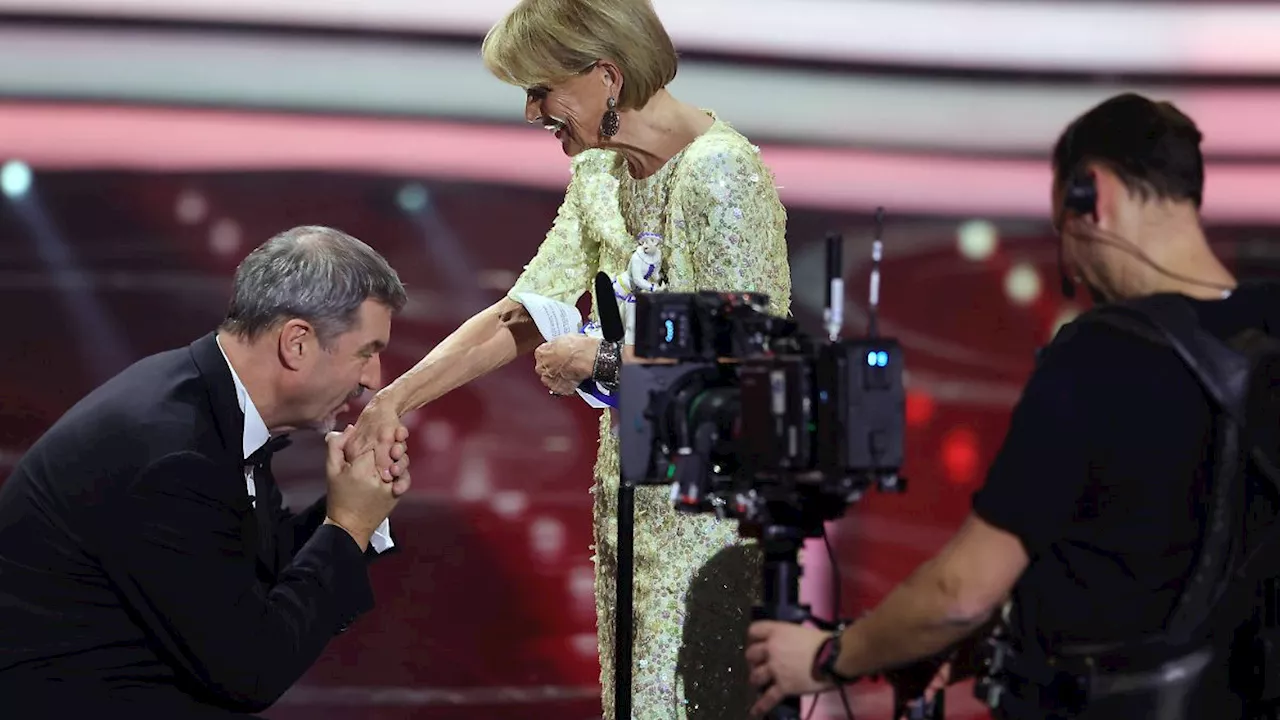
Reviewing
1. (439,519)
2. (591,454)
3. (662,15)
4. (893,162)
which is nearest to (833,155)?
(893,162)

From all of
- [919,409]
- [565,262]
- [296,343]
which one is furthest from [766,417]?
[919,409]

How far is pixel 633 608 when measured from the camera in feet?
7.88

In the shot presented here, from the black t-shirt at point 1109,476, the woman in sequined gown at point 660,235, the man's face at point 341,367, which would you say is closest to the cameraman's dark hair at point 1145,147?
the black t-shirt at point 1109,476

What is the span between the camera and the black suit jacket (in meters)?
1.90

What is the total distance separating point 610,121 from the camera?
7.84 feet

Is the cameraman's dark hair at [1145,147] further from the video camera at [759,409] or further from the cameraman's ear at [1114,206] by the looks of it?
the video camera at [759,409]

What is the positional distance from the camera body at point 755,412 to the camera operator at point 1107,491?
6.2 inches

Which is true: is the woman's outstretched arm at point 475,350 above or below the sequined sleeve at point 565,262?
below

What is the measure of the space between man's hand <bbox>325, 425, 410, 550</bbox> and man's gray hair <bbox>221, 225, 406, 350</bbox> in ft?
0.59

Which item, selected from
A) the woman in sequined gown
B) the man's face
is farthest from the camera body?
the man's face

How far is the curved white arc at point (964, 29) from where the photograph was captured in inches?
147

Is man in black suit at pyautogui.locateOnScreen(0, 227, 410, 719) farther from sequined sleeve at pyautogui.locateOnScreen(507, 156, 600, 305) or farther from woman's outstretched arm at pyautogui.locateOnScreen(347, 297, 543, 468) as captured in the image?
sequined sleeve at pyautogui.locateOnScreen(507, 156, 600, 305)

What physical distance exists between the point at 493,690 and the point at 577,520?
476 mm

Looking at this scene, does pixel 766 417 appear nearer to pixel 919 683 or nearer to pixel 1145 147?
pixel 919 683
